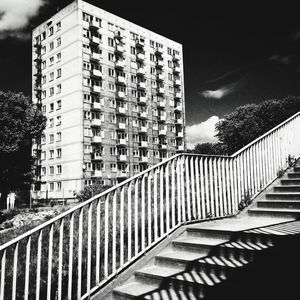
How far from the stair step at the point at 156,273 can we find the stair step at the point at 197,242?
1.46ft

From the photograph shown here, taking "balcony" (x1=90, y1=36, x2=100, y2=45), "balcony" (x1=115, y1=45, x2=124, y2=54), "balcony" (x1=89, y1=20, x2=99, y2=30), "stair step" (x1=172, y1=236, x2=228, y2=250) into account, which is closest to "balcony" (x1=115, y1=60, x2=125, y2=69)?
"balcony" (x1=115, y1=45, x2=124, y2=54)

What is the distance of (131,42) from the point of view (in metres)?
55.3

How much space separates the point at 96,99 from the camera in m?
49.0

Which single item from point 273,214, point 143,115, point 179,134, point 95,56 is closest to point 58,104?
point 95,56

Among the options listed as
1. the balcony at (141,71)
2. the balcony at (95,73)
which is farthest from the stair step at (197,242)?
the balcony at (141,71)

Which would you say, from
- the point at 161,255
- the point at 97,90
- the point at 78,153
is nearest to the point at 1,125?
the point at 78,153

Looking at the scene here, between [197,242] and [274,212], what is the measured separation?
191 cm

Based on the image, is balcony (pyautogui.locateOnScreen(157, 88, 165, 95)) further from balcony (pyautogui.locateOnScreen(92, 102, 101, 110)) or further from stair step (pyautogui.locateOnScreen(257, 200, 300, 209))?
stair step (pyautogui.locateOnScreen(257, 200, 300, 209))

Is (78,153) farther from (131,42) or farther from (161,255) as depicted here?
(161,255)

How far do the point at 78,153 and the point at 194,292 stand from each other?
140 feet

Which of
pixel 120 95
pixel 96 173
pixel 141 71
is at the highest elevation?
pixel 141 71

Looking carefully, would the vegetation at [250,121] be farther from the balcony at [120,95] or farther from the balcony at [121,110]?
the balcony at [120,95]

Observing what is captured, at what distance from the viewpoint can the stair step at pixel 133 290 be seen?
3972mm

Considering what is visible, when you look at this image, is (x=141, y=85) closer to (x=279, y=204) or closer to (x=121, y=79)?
(x=121, y=79)
